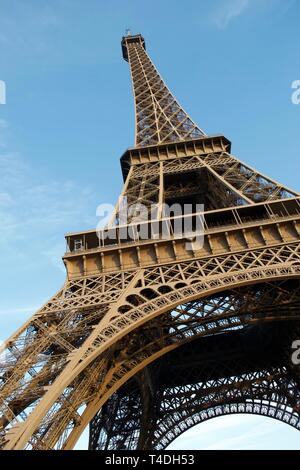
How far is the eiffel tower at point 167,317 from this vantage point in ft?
36.2

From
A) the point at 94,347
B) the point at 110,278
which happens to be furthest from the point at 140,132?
the point at 94,347

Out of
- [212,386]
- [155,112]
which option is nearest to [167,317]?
[212,386]

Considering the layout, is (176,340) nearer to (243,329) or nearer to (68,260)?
(68,260)

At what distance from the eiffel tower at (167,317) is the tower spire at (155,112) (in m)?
0.30

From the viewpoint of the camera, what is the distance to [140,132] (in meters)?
29.2

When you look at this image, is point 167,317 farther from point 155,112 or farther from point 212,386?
point 155,112

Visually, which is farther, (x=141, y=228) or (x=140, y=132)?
(x=140, y=132)

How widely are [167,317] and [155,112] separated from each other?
65.7ft

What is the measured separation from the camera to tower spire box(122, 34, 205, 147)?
2811cm

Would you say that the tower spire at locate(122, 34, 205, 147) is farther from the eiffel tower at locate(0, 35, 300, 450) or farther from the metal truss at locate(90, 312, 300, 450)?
the metal truss at locate(90, 312, 300, 450)

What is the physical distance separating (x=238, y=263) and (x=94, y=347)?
604cm

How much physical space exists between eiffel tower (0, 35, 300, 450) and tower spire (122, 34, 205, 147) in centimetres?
30

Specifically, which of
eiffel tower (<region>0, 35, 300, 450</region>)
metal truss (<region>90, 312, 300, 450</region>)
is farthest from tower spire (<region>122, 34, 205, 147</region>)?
metal truss (<region>90, 312, 300, 450</region>)

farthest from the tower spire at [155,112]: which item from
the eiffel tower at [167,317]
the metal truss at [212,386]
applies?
the metal truss at [212,386]
